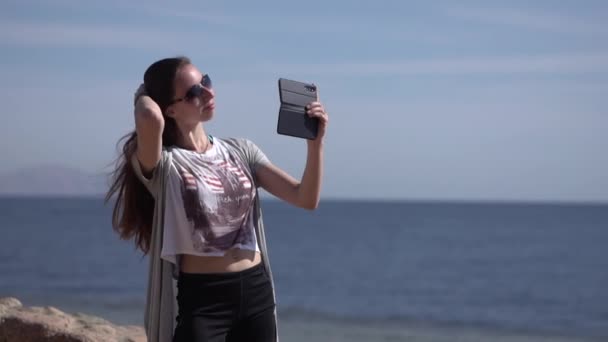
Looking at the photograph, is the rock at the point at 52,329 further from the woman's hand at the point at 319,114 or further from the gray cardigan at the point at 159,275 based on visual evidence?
the woman's hand at the point at 319,114

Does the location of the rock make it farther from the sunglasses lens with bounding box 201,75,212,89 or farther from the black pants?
the sunglasses lens with bounding box 201,75,212,89

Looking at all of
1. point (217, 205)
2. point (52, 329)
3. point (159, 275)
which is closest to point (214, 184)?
point (217, 205)

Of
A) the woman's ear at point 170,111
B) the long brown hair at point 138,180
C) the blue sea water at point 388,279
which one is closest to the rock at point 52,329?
the long brown hair at point 138,180

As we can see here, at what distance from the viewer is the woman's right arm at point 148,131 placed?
317 cm

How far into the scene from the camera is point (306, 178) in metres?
3.48

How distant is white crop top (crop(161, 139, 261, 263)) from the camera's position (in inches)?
128

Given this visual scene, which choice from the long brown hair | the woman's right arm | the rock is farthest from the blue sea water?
the woman's right arm

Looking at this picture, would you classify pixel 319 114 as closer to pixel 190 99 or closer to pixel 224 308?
pixel 190 99

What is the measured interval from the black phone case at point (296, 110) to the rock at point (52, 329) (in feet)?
7.66

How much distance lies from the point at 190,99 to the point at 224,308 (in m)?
0.76

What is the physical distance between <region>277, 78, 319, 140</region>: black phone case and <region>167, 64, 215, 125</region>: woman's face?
28 cm

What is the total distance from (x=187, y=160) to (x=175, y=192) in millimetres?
135

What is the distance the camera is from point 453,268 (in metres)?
40.5

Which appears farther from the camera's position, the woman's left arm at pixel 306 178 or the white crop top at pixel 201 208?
the woman's left arm at pixel 306 178
